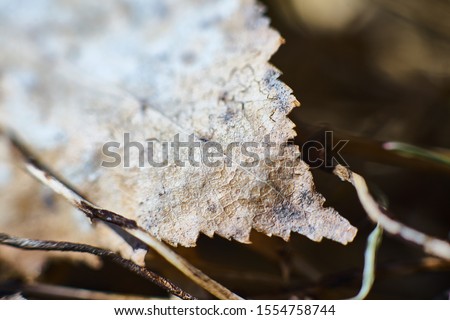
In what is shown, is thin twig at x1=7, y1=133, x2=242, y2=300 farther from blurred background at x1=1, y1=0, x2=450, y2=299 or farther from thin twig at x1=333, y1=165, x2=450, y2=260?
thin twig at x1=333, y1=165, x2=450, y2=260

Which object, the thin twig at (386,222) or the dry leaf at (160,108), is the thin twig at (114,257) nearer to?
the dry leaf at (160,108)

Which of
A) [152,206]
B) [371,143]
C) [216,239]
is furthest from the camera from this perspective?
[216,239]

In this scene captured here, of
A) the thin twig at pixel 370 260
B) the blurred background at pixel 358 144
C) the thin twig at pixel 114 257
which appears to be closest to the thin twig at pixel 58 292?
the blurred background at pixel 358 144

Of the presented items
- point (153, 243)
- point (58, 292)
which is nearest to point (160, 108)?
point (153, 243)

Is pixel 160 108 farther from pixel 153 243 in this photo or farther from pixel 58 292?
pixel 58 292

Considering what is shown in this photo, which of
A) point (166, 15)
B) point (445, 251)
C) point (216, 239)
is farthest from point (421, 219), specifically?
point (166, 15)

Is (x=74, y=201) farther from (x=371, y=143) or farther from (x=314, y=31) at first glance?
(x=314, y=31)
